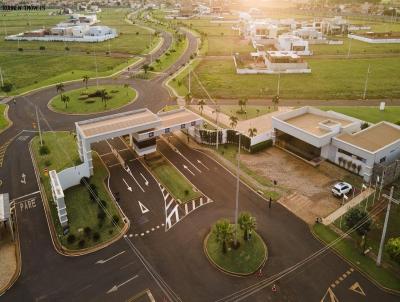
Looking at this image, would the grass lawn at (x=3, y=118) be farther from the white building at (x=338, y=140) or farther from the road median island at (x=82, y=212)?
the white building at (x=338, y=140)

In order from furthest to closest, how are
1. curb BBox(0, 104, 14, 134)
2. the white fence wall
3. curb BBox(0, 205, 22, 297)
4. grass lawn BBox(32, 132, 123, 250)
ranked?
Result: curb BBox(0, 104, 14, 134) → the white fence wall → grass lawn BBox(32, 132, 123, 250) → curb BBox(0, 205, 22, 297)

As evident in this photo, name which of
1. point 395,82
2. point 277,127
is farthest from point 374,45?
point 277,127

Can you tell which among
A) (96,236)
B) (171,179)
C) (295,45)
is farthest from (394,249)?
(295,45)

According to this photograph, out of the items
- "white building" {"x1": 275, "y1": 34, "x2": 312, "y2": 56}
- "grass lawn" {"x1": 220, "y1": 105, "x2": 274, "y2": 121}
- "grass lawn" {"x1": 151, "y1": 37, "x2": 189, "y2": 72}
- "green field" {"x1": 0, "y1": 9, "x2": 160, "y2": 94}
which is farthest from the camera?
"white building" {"x1": 275, "y1": 34, "x2": 312, "y2": 56}

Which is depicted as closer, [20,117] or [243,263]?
[243,263]

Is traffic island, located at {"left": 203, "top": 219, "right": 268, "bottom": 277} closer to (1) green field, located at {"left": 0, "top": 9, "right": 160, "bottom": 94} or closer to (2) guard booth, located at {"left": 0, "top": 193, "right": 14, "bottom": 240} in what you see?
(2) guard booth, located at {"left": 0, "top": 193, "right": 14, "bottom": 240}

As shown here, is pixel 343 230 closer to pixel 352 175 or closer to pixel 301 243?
pixel 301 243

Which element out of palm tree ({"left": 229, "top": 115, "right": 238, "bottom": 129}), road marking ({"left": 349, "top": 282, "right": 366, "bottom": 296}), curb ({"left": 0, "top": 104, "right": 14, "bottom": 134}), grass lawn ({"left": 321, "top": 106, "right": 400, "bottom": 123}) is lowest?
road marking ({"left": 349, "top": 282, "right": 366, "bottom": 296})

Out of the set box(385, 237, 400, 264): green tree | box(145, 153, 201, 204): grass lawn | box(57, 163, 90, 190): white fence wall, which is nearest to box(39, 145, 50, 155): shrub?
box(57, 163, 90, 190): white fence wall
